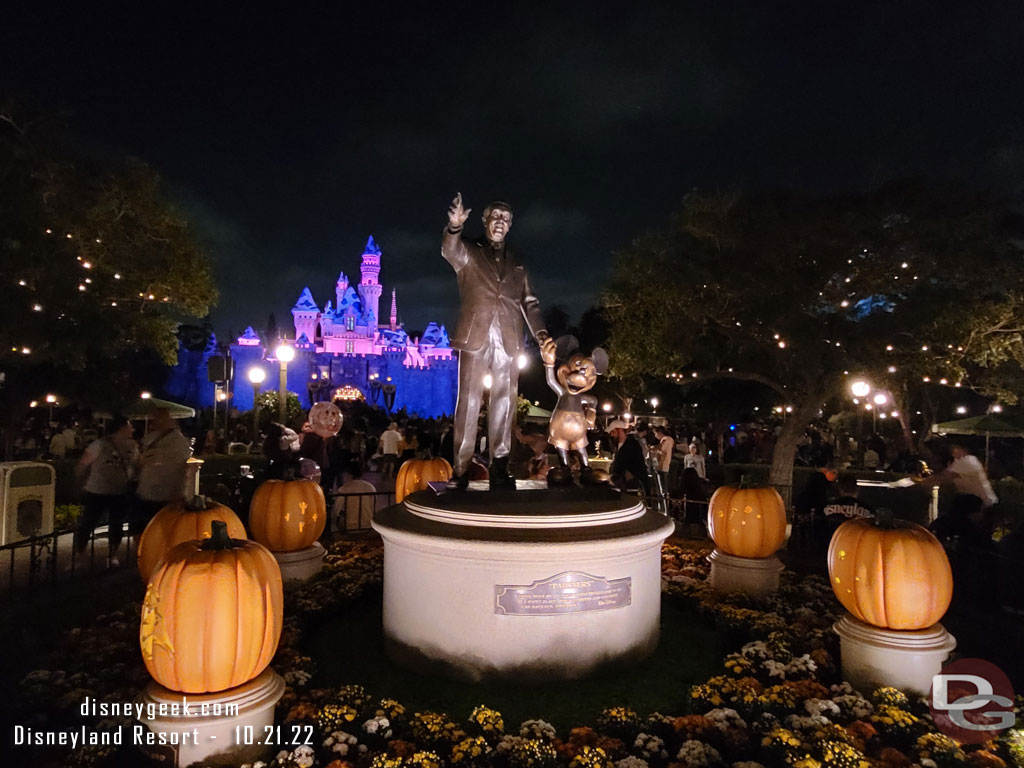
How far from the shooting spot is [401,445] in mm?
17219

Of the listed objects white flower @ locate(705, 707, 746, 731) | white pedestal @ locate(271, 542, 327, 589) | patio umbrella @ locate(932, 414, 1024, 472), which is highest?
patio umbrella @ locate(932, 414, 1024, 472)

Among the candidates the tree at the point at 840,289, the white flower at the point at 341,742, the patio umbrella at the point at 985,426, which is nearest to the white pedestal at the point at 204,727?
the white flower at the point at 341,742

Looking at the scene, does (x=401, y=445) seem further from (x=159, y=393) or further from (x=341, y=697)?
(x=159, y=393)

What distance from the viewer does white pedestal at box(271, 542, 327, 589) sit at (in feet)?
22.2

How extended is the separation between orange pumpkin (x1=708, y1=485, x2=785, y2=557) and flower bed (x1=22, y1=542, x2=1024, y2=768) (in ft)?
4.78

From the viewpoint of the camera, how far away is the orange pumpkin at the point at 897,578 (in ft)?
14.8

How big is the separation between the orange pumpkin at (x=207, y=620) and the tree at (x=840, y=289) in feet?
45.4

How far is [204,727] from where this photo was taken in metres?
3.53

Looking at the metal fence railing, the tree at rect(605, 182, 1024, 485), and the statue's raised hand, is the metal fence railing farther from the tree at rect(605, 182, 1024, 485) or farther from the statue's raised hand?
the tree at rect(605, 182, 1024, 485)

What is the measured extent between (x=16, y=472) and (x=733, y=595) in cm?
890

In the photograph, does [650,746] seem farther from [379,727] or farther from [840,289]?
[840,289]

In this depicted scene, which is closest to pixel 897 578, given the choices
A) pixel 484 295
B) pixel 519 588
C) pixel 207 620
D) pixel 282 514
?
pixel 519 588
